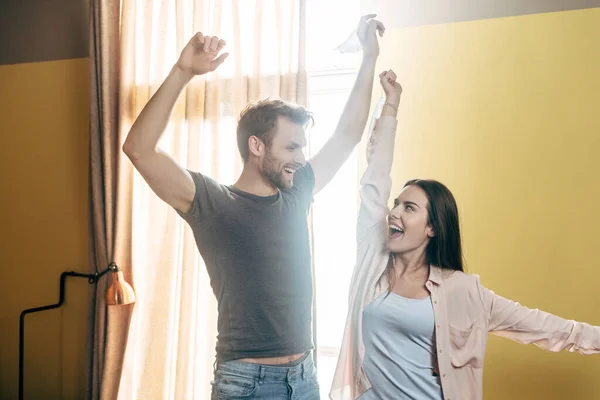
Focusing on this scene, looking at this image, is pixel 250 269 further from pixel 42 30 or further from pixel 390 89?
pixel 42 30

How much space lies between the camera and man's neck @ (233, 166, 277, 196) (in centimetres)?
181

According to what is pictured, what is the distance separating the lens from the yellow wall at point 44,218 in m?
3.06

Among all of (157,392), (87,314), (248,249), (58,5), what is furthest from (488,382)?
(58,5)

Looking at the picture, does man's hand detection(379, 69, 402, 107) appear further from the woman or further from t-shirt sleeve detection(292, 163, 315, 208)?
t-shirt sleeve detection(292, 163, 315, 208)

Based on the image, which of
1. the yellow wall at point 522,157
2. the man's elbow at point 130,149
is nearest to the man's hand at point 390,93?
the yellow wall at point 522,157

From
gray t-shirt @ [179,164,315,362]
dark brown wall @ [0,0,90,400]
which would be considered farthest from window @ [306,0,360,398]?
dark brown wall @ [0,0,90,400]

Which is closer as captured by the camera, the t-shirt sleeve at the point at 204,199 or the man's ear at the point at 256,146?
the t-shirt sleeve at the point at 204,199

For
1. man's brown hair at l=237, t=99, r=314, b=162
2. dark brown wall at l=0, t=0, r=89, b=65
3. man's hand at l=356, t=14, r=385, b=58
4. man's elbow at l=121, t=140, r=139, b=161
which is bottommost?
man's elbow at l=121, t=140, r=139, b=161

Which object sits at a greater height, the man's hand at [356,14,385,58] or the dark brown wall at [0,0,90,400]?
the man's hand at [356,14,385,58]

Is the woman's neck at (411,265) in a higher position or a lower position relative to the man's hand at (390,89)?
lower

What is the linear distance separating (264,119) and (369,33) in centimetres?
46

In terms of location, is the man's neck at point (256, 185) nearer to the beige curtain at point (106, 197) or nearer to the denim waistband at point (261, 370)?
the denim waistband at point (261, 370)

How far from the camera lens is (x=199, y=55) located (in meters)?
1.55

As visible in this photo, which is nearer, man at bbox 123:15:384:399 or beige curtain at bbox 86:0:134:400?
man at bbox 123:15:384:399
